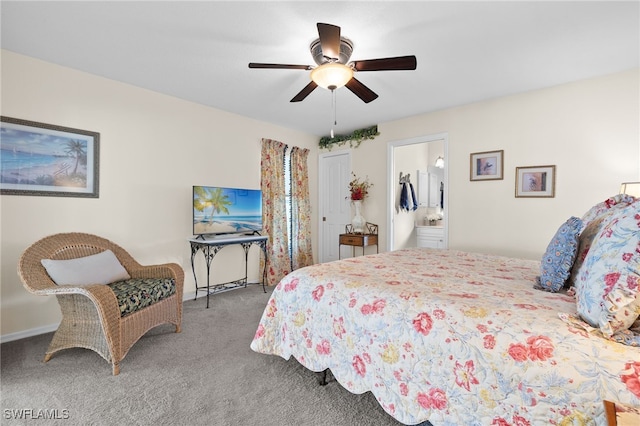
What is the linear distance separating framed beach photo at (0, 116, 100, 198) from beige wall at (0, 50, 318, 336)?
71 mm

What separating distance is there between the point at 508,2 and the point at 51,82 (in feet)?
12.5

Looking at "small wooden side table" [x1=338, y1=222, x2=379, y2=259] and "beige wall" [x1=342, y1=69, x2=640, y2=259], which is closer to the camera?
"beige wall" [x1=342, y1=69, x2=640, y2=259]

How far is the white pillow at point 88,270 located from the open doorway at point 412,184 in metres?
3.50

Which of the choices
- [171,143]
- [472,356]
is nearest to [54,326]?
[171,143]

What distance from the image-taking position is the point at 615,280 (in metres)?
1.07

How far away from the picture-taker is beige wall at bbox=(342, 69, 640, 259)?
9.38ft

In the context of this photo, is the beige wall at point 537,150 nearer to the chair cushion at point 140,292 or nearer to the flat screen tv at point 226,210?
the flat screen tv at point 226,210

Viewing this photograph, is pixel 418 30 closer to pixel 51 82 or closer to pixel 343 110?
pixel 343 110

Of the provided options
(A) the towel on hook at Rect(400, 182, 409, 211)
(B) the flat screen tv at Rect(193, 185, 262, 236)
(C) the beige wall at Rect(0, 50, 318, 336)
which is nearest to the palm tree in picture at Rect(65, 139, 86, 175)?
(C) the beige wall at Rect(0, 50, 318, 336)

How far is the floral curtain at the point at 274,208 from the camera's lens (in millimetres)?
4504

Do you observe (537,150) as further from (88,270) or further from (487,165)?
(88,270)

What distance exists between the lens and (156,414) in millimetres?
1633

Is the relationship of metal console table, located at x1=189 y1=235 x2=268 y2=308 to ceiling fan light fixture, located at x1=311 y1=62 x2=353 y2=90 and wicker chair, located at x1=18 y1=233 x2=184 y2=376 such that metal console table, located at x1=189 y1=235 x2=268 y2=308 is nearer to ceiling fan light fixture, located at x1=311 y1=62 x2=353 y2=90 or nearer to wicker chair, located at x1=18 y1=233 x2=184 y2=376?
wicker chair, located at x1=18 y1=233 x2=184 y2=376

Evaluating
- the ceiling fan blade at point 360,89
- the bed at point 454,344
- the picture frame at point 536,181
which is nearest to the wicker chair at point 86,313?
the bed at point 454,344
